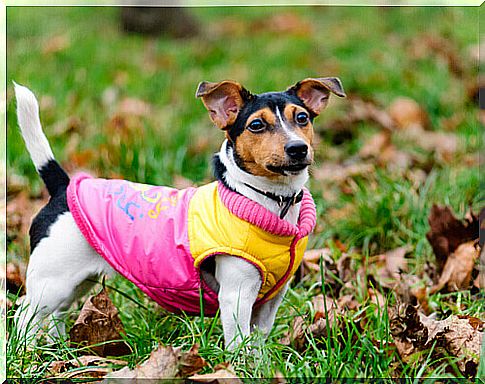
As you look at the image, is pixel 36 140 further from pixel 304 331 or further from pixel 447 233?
pixel 447 233

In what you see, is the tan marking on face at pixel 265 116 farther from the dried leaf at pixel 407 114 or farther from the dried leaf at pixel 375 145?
the dried leaf at pixel 407 114

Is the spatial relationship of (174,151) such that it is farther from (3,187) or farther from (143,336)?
(143,336)

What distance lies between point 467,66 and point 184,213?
16.1ft

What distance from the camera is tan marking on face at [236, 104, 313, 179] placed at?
8.07 ft

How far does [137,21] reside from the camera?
25.1 feet

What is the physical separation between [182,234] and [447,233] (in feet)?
4.73

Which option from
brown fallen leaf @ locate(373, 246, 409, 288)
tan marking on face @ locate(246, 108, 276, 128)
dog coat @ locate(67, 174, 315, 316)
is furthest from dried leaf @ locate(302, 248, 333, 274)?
tan marking on face @ locate(246, 108, 276, 128)

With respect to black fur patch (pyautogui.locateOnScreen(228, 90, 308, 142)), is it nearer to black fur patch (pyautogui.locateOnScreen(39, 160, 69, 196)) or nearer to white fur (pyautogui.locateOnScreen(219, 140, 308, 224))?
white fur (pyautogui.locateOnScreen(219, 140, 308, 224))

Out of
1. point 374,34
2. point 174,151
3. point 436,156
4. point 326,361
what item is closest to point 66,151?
point 174,151

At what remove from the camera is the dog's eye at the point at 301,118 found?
100 inches

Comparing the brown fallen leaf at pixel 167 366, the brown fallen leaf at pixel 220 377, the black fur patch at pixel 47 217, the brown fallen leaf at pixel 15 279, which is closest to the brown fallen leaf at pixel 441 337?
the brown fallen leaf at pixel 220 377

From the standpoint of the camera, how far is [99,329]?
276cm

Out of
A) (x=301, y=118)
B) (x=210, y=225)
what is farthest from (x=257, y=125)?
(x=210, y=225)

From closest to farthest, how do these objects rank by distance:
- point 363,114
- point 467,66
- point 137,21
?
point 363,114 < point 467,66 < point 137,21
